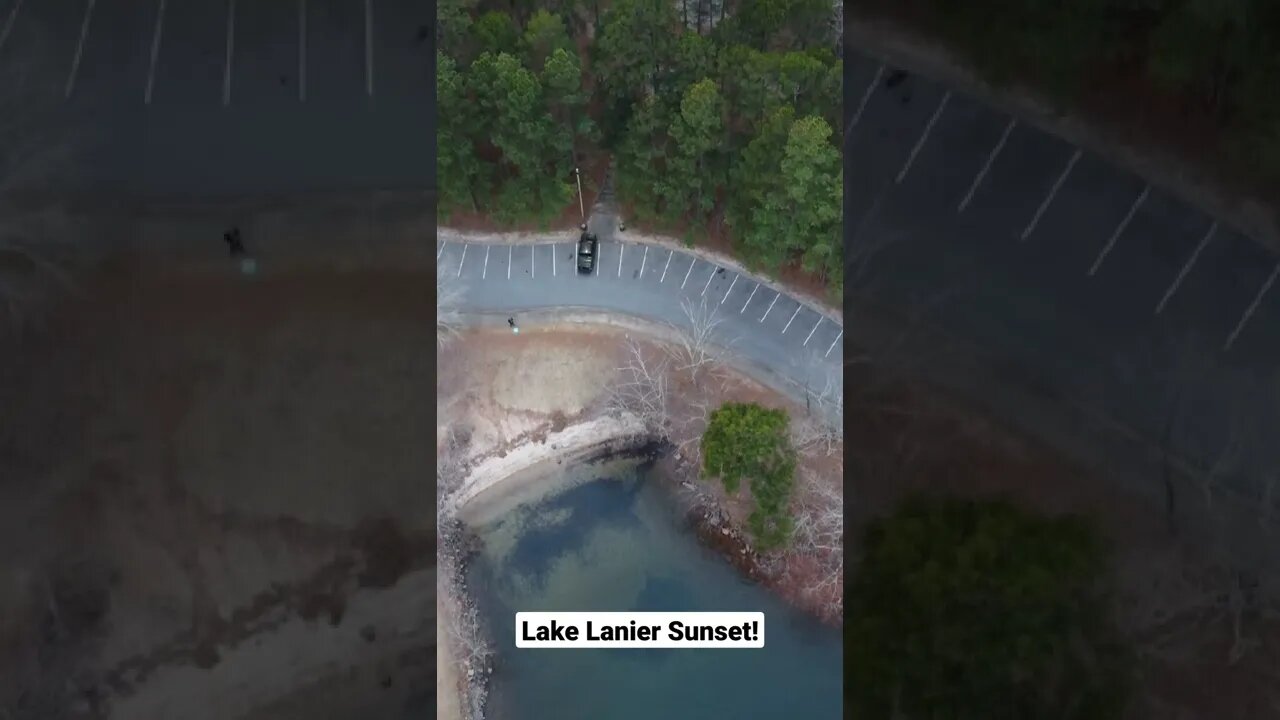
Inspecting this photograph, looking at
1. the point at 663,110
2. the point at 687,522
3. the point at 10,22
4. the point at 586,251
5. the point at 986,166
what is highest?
the point at 10,22

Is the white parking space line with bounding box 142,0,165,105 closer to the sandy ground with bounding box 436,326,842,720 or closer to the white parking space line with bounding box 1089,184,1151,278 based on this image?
the sandy ground with bounding box 436,326,842,720

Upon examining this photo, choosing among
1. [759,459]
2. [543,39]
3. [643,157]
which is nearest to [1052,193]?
[759,459]

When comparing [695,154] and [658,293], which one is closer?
[695,154]

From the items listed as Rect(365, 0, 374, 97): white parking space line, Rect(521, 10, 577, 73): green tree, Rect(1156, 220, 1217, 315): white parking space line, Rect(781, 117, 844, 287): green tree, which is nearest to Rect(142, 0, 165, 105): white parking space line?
Rect(365, 0, 374, 97): white parking space line

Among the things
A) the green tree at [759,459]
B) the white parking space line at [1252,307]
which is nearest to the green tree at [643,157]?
the green tree at [759,459]

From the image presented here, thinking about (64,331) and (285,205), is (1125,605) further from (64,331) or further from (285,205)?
(64,331)

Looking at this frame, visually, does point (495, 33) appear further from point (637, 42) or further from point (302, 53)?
point (302, 53)

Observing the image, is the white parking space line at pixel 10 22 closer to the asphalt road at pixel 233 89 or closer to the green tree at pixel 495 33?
the asphalt road at pixel 233 89
